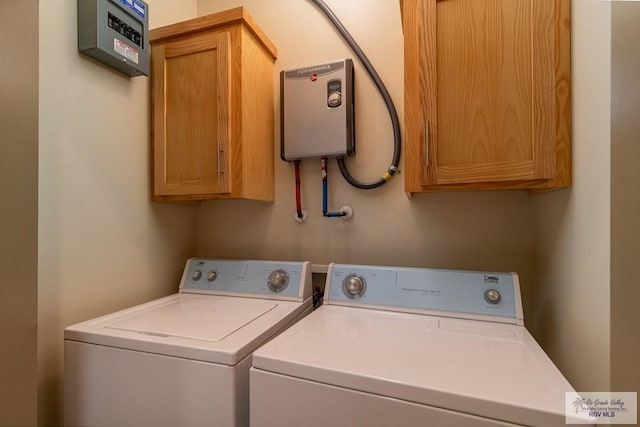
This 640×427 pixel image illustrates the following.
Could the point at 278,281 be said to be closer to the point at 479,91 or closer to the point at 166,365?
the point at 166,365

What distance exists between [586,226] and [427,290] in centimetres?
54

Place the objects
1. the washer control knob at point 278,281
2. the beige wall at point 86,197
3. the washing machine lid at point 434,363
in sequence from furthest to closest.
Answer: the washer control knob at point 278,281
the beige wall at point 86,197
the washing machine lid at point 434,363

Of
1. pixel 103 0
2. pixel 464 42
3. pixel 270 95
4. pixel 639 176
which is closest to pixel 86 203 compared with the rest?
pixel 103 0

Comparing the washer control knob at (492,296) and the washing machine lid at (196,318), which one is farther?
the washer control knob at (492,296)

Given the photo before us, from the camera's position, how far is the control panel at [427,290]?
3.52ft

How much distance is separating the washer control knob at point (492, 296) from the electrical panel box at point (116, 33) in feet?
5.44

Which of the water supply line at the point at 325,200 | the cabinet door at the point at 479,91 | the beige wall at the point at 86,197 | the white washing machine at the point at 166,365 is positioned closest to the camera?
the white washing machine at the point at 166,365

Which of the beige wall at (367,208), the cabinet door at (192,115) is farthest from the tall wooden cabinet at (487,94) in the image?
the cabinet door at (192,115)

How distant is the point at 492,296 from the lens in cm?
108

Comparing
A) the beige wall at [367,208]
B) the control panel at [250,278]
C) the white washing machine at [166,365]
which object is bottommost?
the white washing machine at [166,365]

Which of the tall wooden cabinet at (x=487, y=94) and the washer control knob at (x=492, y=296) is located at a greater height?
the tall wooden cabinet at (x=487, y=94)

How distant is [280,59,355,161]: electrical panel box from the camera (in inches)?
55.5

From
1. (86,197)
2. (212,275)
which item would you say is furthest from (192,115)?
(212,275)

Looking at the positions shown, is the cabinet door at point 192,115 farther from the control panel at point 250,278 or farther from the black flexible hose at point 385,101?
the black flexible hose at point 385,101
